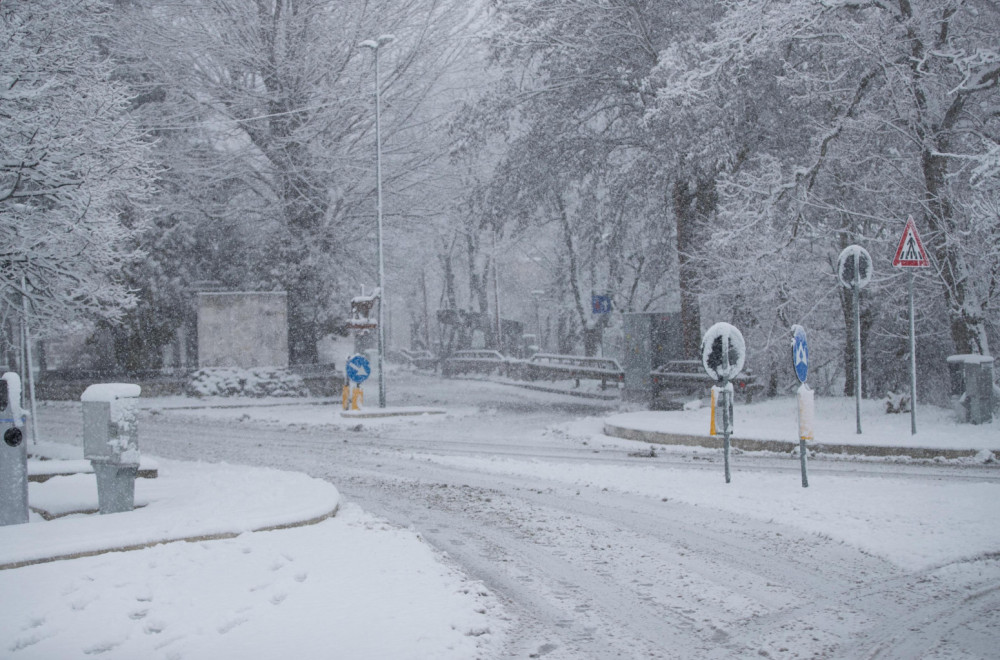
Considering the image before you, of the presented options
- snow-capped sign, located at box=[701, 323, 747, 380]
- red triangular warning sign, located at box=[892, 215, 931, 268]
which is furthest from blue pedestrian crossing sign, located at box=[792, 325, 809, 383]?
red triangular warning sign, located at box=[892, 215, 931, 268]

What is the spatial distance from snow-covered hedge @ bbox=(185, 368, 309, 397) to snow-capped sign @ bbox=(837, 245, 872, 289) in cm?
1916

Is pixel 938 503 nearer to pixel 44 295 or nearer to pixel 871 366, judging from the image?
pixel 44 295

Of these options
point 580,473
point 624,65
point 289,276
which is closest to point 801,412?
point 580,473

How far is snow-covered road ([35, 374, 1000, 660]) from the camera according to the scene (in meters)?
5.43

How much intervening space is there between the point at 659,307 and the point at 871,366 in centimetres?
1947

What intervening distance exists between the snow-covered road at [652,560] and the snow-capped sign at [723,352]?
1.57 meters

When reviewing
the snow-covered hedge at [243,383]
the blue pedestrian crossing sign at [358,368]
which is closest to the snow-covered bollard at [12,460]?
→ the blue pedestrian crossing sign at [358,368]

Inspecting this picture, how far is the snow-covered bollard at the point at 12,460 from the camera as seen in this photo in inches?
318

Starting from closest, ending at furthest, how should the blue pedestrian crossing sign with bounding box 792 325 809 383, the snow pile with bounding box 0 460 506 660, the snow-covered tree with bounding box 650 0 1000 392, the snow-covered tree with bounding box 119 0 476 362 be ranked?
the snow pile with bounding box 0 460 506 660, the blue pedestrian crossing sign with bounding box 792 325 809 383, the snow-covered tree with bounding box 650 0 1000 392, the snow-covered tree with bounding box 119 0 476 362

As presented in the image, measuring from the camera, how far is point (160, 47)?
1116 inches

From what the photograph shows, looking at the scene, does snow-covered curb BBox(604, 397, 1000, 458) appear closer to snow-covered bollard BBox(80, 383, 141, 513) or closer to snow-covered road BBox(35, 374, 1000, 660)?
snow-covered road BBox(35, 374, 1000, 660)

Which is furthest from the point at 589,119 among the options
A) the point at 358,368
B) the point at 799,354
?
the point at 799,354

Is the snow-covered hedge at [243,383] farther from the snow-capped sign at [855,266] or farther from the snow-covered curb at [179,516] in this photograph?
the snow-capped sign at [855,266]

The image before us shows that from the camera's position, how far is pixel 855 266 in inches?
533
